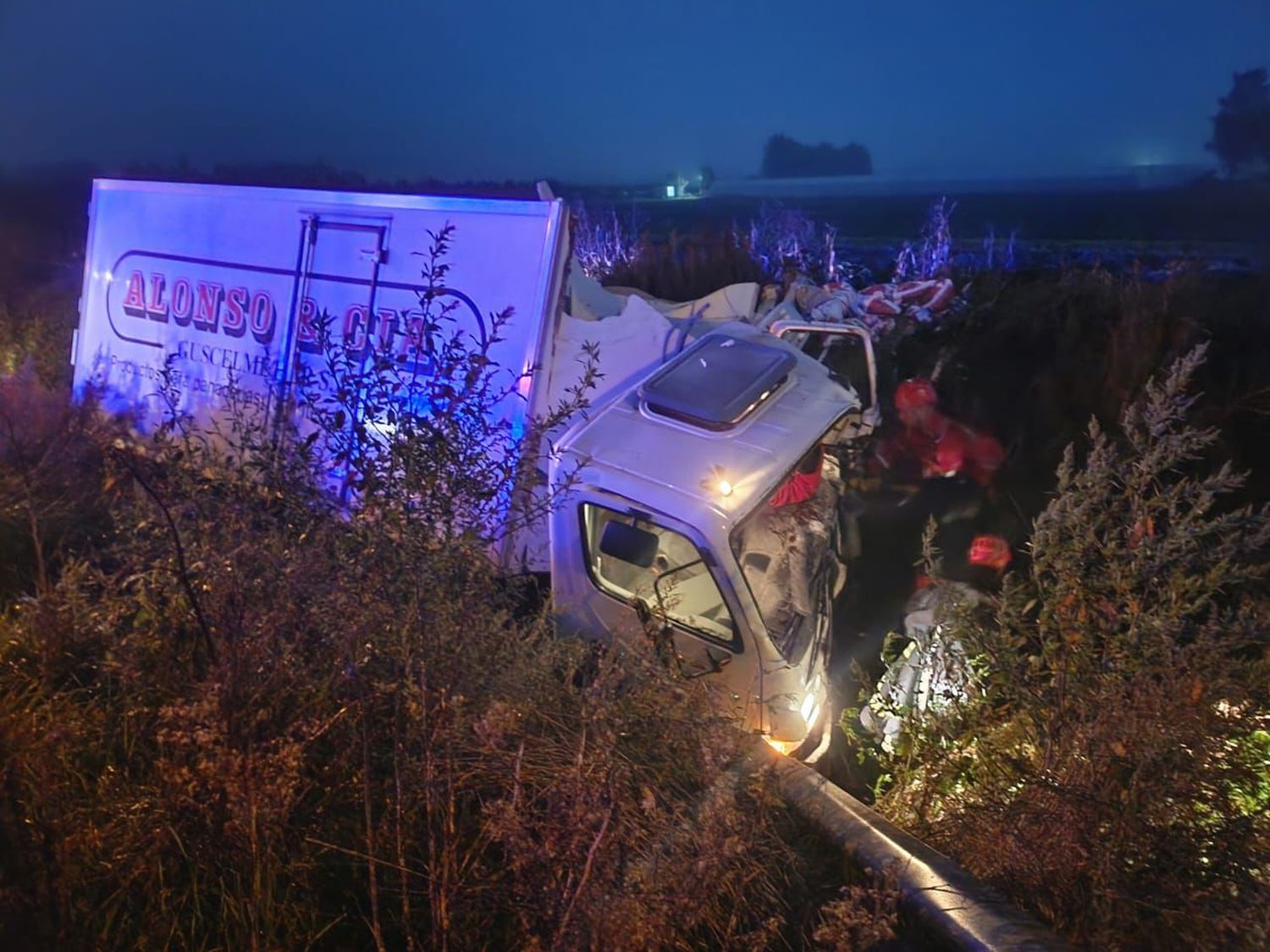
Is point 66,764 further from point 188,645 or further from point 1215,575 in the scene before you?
point 1215,575

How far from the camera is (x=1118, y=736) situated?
2.82 metres

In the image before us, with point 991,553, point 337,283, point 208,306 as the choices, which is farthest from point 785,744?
point 208,306

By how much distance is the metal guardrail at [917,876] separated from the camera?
2.58 meters

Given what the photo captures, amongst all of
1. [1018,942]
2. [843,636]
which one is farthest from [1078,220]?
[1018,942]

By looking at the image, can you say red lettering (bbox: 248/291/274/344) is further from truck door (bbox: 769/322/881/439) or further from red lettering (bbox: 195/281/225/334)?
truck door (bbox: 769/322/881/439)

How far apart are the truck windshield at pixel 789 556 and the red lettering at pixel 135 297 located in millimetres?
5216

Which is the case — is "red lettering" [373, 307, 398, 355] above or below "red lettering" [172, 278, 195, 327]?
above

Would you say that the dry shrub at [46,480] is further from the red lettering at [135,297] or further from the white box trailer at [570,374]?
the red lettering at [135,297]

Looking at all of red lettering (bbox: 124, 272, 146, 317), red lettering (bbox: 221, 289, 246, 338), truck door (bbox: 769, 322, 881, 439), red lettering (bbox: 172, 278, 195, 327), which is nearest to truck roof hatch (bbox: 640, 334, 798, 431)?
truck door (bbox: 769, 322, 881, 439)

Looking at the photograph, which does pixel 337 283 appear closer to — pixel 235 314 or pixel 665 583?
pixel 235 314

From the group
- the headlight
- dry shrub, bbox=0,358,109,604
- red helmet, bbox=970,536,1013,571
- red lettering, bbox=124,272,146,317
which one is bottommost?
the headlight

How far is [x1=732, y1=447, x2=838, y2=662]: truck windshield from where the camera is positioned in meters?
4.14

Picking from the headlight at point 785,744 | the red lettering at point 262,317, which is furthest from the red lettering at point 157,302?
the headlight at point 785,744

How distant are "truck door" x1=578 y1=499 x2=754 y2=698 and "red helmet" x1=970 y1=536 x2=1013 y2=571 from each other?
8.20 ft
